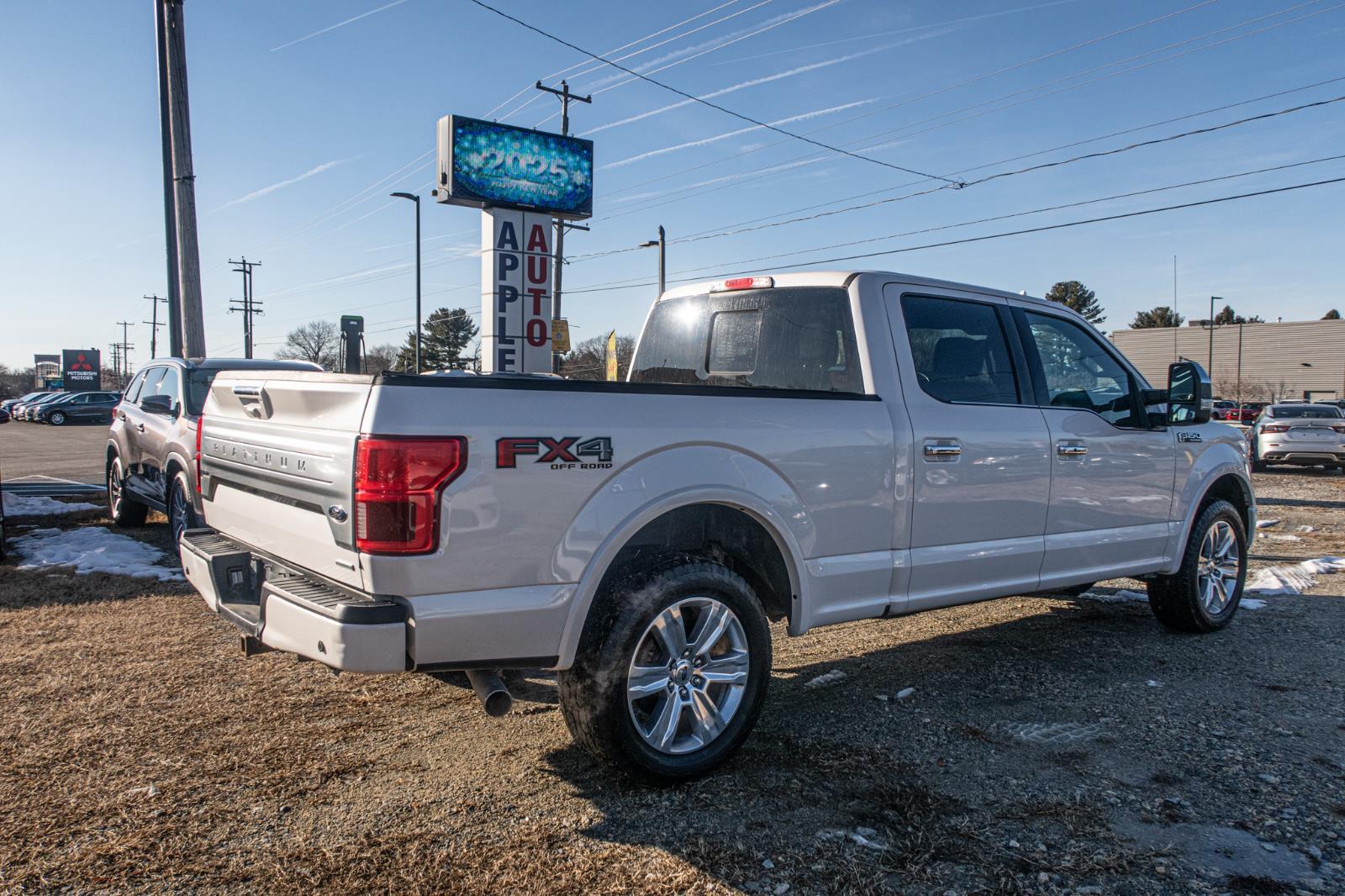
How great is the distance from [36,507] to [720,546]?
10.5 metres

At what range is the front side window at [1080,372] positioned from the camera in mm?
5039

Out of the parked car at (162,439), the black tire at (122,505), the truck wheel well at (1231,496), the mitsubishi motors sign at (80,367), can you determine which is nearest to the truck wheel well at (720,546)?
the truck wheel well at (1231,496)

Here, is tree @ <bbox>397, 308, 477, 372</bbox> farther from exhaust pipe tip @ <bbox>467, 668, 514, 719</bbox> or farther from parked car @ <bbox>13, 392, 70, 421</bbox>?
exhaust pipe tip @ <bbox>467, 668, 514, 719</bbox>

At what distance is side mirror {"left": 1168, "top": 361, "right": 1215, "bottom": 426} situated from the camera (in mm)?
5523


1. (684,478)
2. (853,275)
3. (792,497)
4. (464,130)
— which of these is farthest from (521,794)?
(464,130)

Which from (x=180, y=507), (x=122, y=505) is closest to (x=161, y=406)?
(x=180, y=507)

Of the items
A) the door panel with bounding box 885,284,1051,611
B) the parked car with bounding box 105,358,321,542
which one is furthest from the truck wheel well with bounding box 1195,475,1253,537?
the parked car with bounding box 105,358,321,542

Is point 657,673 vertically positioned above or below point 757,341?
below

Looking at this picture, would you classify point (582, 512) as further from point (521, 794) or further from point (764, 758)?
point (764, 758)

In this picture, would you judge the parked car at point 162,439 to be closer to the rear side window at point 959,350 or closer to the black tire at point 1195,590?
the rear side window at point 959,350

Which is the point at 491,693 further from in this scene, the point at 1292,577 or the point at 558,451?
the point at 1292,577

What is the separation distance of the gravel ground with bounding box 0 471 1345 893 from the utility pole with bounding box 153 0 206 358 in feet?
25.9

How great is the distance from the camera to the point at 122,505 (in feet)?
31.2

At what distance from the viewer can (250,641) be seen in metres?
3.50
